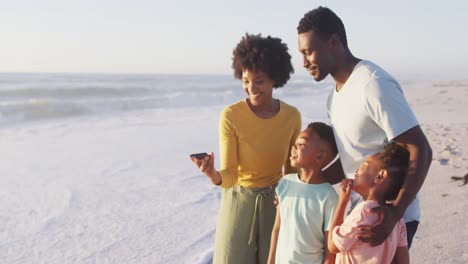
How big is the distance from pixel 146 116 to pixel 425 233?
1335 cm

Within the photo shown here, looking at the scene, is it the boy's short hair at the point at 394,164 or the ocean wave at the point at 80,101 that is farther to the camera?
the ocean wave at the point at 80,101

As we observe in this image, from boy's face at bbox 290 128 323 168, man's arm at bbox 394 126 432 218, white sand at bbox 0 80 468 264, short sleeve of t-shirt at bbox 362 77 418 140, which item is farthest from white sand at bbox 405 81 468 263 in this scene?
short sleeve of t-shirt at bbox 362 77 418 140

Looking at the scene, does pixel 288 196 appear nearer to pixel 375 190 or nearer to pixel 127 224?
pixel 375 190

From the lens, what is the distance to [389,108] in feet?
7.00

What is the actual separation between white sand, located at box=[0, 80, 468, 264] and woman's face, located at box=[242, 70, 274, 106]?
89.5 inches

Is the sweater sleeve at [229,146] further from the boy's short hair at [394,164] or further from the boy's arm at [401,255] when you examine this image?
the boy's arm at [401,255]

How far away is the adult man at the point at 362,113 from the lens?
7.00 feet

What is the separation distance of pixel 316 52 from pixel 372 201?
Result: 755 millimetres

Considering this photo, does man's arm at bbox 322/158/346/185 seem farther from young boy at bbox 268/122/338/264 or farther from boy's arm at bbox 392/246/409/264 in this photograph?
boy's arm at bbox 392/246/409/264

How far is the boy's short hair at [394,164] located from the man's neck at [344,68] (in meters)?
0.41

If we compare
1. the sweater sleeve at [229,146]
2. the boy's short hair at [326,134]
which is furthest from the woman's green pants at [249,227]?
the boy's short hair at [326,134]

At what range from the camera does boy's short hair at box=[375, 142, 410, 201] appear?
2201 mm

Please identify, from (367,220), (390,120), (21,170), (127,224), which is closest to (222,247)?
(367,220)

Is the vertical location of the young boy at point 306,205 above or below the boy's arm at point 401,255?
above
